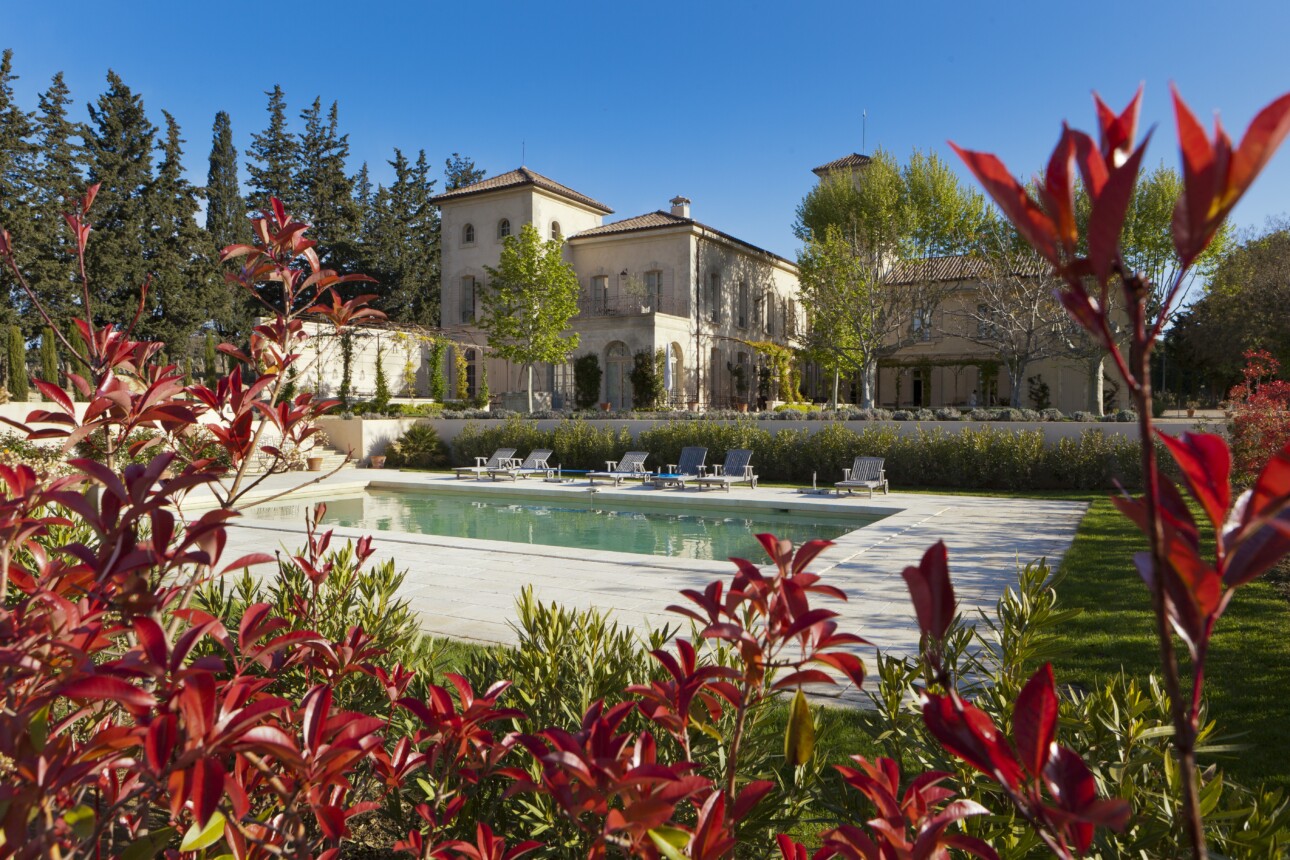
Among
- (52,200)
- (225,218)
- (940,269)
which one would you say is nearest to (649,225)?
(940,269)

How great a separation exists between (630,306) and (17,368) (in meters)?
20.2

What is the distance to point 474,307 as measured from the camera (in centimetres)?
3372

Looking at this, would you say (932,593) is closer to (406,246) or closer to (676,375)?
(676,375)

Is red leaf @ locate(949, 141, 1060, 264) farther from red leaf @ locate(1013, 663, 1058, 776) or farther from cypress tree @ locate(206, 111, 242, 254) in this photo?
cypress tree @ locate(206, 111, 242, 254)

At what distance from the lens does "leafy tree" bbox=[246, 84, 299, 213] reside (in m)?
43.8

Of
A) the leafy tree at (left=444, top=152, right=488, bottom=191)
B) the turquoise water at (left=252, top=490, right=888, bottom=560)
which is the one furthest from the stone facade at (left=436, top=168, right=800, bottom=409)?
the leafy tree at (left=444, top=152, right=488, bottom=191)

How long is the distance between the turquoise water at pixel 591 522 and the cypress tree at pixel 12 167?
23.3 meters

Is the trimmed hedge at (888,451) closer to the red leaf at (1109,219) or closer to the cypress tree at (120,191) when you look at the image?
the red leaf at (1109,219)

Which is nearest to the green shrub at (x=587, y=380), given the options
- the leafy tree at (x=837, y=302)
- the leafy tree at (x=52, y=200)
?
the leafy tree at (x=837, y=302)

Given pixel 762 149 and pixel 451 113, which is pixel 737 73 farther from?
pixel 451 113

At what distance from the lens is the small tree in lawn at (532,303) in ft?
91.7

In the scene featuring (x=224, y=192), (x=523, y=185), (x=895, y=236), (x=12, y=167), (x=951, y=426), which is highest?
(x=224, y=192)

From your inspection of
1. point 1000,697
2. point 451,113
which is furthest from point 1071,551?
point 451,113

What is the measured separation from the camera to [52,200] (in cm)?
3156
